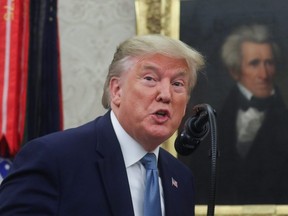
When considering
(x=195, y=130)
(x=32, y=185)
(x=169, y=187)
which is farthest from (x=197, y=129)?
(x=32, y=185)

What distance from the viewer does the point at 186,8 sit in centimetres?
325

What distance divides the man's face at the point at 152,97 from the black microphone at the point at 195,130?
6 centimetres

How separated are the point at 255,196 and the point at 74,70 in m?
1.34

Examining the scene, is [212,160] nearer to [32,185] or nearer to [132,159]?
[132,159]

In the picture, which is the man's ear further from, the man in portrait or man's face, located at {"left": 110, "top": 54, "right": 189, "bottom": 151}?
the man in portrait

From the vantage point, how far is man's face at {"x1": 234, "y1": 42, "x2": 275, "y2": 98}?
123 inches

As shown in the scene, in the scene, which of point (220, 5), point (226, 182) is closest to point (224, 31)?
point (220, 5)

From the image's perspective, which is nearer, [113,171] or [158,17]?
[113,171]

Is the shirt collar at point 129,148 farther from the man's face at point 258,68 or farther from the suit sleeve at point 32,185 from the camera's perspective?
the man's face at point 258,68

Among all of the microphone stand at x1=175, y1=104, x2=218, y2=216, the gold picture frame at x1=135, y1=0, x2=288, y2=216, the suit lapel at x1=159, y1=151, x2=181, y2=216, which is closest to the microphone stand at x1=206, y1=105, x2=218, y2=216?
the microphone stand at x1=175, y1=104, x2=218, y2=216

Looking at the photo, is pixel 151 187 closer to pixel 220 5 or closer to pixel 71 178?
pixel 71 178

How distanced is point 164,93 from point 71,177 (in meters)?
0.38

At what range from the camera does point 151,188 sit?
5.75ft

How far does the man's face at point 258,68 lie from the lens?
3.13 meters
